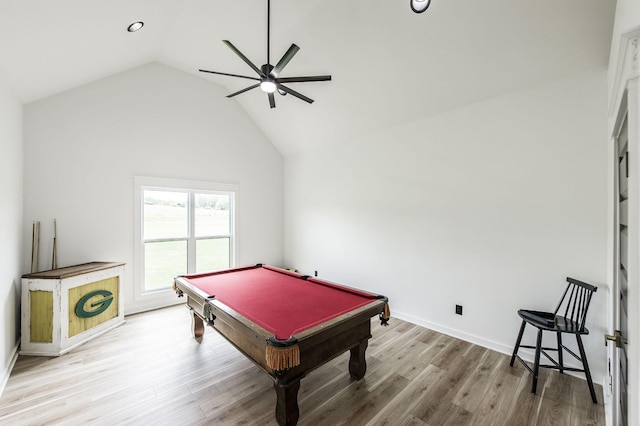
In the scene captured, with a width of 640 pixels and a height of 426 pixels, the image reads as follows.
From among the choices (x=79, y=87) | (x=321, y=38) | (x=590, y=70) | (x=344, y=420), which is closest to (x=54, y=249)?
(x=79, y=87)

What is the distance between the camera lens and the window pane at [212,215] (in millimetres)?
4609

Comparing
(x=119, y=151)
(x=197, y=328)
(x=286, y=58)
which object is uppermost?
(x=286, y=58)

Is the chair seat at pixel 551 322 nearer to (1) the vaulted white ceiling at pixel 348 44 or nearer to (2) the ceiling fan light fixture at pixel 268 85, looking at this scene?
(1) the vaulted white ceiling at pixel 348 44

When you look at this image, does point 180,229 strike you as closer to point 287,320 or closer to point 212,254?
point 212,254

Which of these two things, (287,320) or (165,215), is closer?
(287,320)

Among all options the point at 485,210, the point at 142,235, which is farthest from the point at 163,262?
the point at 485,210

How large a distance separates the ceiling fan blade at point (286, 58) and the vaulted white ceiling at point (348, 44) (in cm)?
102

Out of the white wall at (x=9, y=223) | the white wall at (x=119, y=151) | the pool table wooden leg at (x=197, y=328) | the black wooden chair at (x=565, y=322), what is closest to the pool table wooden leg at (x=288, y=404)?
the pool table wooden leg at (x=197, y=328)

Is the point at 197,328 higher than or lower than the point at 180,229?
lower

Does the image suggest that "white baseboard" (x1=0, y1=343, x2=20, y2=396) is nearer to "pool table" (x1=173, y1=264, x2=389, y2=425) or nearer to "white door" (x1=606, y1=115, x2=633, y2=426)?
"pool table" (x1=173, y1=264, x2=389, y2=425)

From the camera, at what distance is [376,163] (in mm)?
4027

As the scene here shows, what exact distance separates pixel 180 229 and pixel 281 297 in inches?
113

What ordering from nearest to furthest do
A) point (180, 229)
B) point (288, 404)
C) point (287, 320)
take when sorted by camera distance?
point (288, 404)
point (287, 320)
point (180, 229)

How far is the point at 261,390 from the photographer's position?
2.23 m
